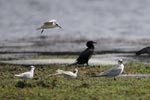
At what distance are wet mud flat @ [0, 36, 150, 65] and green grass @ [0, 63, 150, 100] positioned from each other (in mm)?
5583

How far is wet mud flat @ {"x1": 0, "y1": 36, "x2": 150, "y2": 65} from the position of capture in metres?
28.1

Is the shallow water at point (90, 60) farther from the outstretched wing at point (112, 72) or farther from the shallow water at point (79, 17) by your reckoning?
the shallow water at point (79, 17)

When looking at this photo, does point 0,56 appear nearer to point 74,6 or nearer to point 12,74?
point 12,74

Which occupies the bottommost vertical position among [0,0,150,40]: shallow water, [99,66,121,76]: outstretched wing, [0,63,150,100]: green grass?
[0,63,150,100]: green grass

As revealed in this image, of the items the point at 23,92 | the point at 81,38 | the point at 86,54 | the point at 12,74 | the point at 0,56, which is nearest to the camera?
the point at 23,92

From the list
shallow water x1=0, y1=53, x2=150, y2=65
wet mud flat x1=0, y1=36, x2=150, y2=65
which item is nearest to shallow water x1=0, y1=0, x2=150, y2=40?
wet mud flat x1=0, y1=36, x2=150, y2=65

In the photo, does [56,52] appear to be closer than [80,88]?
No

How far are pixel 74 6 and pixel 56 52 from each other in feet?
116

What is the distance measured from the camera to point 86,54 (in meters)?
26.3

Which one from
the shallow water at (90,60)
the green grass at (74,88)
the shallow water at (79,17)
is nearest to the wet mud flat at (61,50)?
the shallow water at (90,60)

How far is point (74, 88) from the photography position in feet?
63.5

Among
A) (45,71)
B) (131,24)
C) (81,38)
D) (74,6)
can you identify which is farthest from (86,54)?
(74,6)

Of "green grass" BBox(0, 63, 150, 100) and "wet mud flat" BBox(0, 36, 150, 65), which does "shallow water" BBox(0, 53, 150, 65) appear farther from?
"green grass" BBox(0, 63, 150, 100)

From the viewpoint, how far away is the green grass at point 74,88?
18.3 meters
